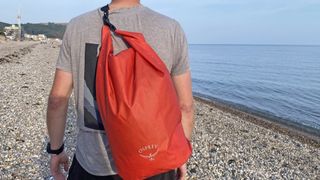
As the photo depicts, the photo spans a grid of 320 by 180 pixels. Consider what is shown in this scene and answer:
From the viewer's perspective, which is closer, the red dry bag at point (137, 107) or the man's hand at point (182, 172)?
the red dry bag at point (137, 107)

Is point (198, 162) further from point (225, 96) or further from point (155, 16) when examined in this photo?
point (225, 96)

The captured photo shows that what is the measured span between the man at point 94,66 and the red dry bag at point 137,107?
97 mm

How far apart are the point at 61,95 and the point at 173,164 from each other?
0.70 meters

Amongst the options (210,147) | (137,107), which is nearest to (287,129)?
(210,147)

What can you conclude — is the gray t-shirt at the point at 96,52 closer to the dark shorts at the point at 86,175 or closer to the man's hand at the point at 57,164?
the dark shorts at the point at 86,175

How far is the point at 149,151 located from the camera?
1823mm

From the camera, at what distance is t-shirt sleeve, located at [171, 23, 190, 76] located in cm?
208

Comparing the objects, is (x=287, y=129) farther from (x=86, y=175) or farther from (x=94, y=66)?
(x=94, y=66)

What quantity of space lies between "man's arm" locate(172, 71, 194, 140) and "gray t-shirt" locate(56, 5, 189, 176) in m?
0.05

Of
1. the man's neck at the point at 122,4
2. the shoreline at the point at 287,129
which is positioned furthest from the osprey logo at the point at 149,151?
the shoreline at the point at 287,129

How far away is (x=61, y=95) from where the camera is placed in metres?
2.12

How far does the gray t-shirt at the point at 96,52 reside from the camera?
1996 millimetres

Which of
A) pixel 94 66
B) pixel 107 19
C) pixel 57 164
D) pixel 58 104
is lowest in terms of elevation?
pixel 57 164

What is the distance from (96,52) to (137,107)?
42 cm
